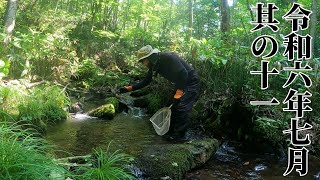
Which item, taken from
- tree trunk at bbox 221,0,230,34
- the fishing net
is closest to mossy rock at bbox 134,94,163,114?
the fishing net

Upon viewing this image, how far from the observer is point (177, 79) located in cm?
514

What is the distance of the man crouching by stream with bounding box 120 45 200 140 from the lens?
16.7 ft

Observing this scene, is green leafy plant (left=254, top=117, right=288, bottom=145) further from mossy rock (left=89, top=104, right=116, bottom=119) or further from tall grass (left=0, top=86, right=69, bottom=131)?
tall grass (left=0, top=86, right=69, bottom=131)

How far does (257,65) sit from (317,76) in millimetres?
1105

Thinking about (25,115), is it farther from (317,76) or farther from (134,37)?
(134,37)

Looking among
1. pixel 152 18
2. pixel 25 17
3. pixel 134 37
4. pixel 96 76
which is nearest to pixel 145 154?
pixel 96 76

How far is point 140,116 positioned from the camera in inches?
311

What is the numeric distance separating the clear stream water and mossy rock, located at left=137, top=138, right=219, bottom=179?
14cm

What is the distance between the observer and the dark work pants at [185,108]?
5.21 meters

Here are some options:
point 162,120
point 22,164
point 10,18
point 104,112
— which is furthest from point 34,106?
point 22,164

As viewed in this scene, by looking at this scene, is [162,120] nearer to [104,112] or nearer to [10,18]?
[104,112]

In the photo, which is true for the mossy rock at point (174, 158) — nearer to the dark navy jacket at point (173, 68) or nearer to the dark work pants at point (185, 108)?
the dark work pants at point (185, 108)

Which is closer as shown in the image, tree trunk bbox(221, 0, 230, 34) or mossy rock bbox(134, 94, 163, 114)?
mossy rock bbox(134, 94, 163, 114)

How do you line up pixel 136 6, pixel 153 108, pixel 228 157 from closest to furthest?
pixel 228 157 < pixel 153 108 < pixel 136 6
